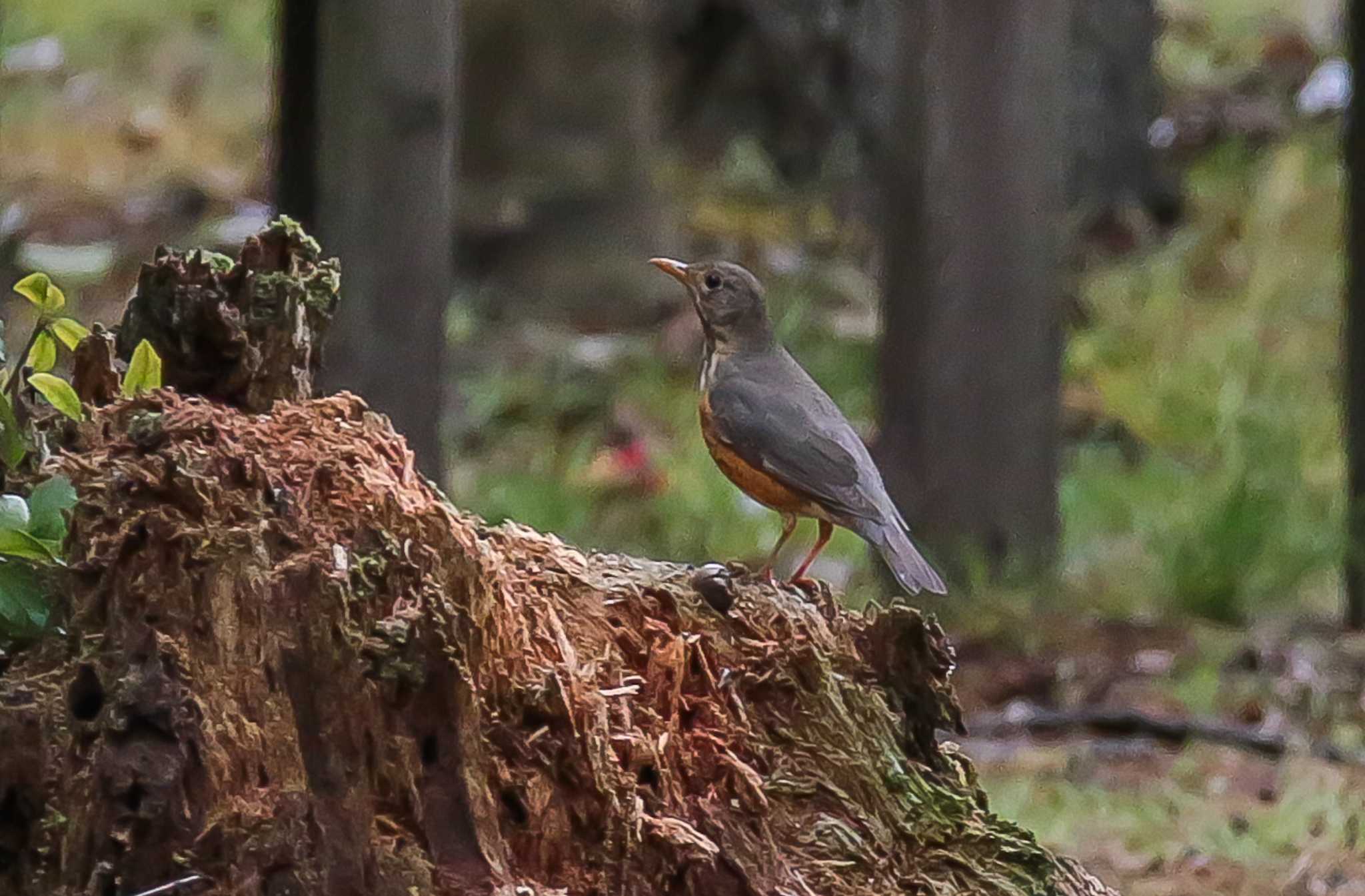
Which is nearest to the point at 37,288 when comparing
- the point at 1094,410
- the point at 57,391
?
the point at 57,391

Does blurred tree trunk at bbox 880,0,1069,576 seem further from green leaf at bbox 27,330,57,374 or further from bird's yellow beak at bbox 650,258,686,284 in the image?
green leaf at bbox 27,330,57,374

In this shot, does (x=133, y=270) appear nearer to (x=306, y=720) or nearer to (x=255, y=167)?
(x=255, y=167)

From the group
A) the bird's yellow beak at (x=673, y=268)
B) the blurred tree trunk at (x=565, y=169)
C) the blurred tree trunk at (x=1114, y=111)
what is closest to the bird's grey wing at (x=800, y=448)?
the bird's yellow beak at (x=673, y=268)

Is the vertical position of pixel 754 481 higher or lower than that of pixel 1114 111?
lower

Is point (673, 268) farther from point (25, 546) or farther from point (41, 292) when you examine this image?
point (25, 546)

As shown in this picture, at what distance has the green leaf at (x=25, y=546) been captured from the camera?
247 centimetres

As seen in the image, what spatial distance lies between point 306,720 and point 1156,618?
14.8 feet

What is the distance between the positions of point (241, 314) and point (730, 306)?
1732 millimetres

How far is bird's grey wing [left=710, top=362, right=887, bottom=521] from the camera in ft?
12.9

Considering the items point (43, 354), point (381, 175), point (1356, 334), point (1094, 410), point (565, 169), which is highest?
point (565, 169)

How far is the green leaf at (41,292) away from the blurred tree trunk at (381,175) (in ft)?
5.05

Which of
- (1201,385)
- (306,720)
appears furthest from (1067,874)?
(1201,385)

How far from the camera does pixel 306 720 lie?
2.40 meters

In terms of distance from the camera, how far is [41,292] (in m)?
2.75
